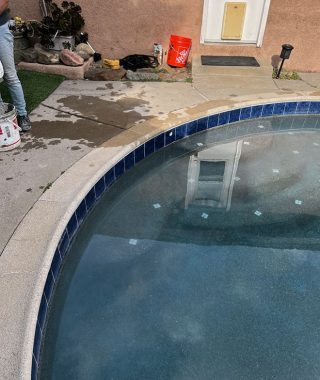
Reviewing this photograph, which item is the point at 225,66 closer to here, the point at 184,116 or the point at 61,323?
the point at 184,116

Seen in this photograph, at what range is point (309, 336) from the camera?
2.96 m

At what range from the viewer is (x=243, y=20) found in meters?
7.79

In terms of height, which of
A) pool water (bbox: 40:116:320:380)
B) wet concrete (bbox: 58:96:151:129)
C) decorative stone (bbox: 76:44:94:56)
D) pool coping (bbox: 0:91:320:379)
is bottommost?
pool water (bbox: 40:116:320:380)

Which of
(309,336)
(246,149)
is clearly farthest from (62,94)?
(309,336)

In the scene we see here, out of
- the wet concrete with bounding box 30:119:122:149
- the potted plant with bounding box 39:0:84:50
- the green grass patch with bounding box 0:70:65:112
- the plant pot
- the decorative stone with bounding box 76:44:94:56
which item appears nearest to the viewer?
the wet concrete with bounding box 30:119:122:149

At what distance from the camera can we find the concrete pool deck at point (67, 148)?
268 cm

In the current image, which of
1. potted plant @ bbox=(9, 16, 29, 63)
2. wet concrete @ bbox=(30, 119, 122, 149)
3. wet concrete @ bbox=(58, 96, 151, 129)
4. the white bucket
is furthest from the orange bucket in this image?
the white bucket

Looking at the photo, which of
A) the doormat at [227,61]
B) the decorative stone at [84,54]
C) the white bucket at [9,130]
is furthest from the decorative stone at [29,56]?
the doormat at [227,61]

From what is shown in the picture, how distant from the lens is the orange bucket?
757cm

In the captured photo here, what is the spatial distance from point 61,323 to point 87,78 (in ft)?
18.2

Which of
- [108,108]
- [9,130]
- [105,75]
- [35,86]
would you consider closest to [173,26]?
[105,75]

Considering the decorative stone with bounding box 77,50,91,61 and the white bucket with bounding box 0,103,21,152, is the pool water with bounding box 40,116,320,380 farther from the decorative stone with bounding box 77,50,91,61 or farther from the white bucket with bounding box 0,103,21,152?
the decorative stone with bounding box 77,50,91,61

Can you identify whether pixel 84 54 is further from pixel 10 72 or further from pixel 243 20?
pixel 243 20

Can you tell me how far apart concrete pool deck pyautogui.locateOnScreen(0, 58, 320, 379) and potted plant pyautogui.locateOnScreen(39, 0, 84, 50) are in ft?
4.32
